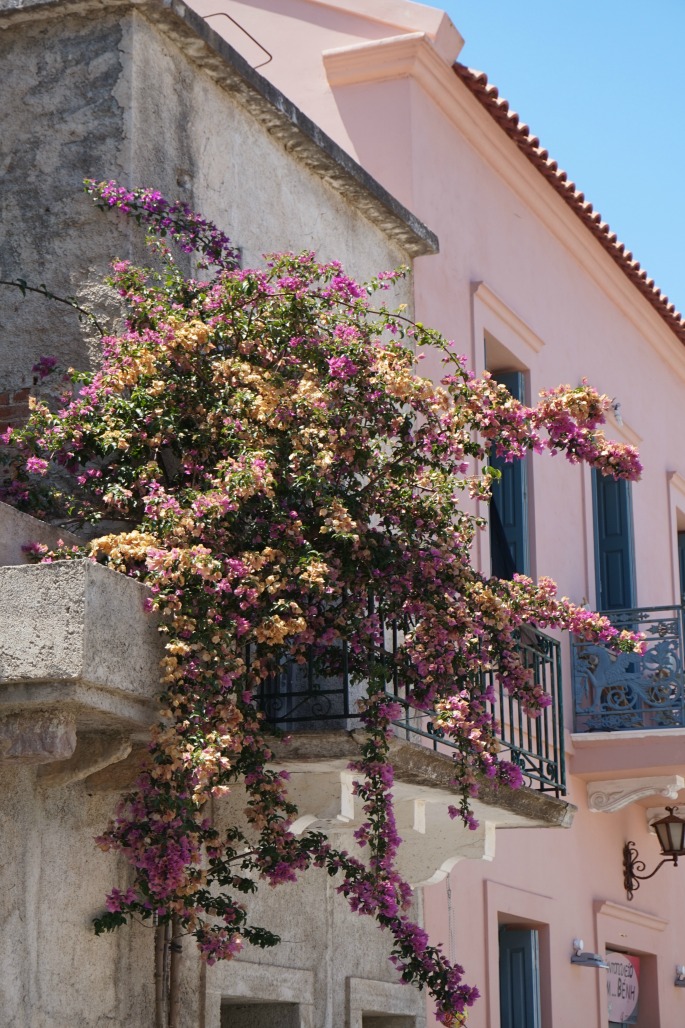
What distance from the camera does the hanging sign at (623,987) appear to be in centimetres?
1284

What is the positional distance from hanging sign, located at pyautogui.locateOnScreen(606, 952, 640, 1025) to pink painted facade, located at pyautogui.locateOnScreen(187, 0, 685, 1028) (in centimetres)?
12

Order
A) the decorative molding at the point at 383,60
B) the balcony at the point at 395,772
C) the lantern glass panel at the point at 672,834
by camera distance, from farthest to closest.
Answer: the lantern glass panel at the point at 672,834, the decorative molding at the point at 383,60, the balcony at the point at 395,772

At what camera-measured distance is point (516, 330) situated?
12594mm

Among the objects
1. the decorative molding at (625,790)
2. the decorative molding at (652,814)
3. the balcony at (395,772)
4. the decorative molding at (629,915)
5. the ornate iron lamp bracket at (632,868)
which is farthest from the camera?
the decorative molding at (652,814)

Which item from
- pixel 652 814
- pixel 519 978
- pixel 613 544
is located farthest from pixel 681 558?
pixel 519 978

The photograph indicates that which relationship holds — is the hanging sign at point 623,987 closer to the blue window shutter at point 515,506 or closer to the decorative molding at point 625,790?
the decorative molding at point 625,790

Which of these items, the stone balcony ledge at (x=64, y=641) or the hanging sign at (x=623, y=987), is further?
the hanging sign at (x=623, y=987)

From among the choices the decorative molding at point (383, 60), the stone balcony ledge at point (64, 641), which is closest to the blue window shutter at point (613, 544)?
the decorative molding at point (383, 60)

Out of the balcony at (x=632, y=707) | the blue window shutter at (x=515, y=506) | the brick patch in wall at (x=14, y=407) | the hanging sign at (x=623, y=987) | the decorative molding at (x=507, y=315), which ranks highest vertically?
the decorative molding at (x=507, y=315)

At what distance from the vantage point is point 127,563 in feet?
20.4

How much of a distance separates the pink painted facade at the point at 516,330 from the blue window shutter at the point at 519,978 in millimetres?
88

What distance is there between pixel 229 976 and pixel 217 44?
4.18 m

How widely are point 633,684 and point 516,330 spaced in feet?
8.87

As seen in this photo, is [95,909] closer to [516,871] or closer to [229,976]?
[229,976]
